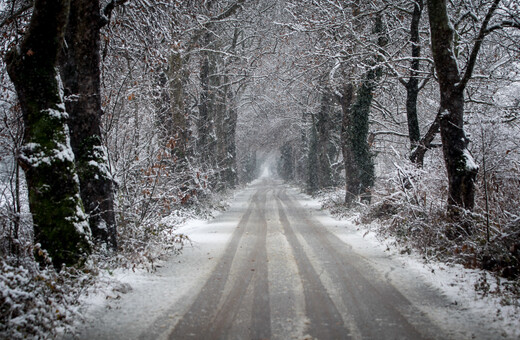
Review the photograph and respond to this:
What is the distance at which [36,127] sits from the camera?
5.40 m

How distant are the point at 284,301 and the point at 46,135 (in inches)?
167

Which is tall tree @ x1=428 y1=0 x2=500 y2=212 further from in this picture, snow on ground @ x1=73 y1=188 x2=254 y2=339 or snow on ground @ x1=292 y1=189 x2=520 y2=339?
snow on ground @ x1=73 y1=188 x2=254 y2=339

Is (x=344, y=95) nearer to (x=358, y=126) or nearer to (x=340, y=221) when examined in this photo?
(x=358, y=126)

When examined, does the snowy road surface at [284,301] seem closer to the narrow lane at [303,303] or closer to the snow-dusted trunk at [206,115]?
the narrow lane at [303,303]

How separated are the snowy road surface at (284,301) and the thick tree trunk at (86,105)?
65.0 inches

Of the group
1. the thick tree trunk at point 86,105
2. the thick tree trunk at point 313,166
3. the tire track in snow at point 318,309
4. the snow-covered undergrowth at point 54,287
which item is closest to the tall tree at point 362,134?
the tire track in snow at point 318,309

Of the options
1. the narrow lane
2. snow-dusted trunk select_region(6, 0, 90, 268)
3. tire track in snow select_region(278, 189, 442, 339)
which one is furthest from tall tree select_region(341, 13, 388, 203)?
snow-dusted trunk select_region(6, 0, 90, 268)

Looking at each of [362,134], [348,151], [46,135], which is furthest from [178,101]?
[46,135]

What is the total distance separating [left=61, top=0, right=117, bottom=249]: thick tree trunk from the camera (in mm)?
6652

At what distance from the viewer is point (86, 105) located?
673 cm

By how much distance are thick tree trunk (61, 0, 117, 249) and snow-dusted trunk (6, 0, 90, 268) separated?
108 cm

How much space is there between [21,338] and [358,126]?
43.8 feet

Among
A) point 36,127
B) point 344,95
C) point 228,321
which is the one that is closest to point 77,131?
point 36,127

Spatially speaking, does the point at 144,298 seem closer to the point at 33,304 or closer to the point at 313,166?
the point at 33,304
